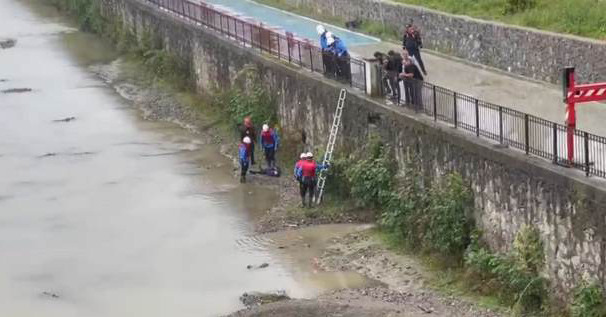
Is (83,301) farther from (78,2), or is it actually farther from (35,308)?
(78,2)

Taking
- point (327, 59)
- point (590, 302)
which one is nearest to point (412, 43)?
point (327, 59)

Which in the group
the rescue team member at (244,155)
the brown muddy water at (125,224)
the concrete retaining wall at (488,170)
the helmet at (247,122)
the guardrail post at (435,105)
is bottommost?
the brown muddy water at (125,224)

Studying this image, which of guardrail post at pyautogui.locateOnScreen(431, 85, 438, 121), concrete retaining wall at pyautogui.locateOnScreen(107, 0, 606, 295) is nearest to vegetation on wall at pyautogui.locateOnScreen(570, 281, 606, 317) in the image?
concrete retaining wall at pyautogui.locateOnScreen(107, 0, 606, 295)

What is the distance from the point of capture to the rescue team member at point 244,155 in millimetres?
24219

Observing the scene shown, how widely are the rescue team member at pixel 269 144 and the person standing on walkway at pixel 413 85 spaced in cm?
413

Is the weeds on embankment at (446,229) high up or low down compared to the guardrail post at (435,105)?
down

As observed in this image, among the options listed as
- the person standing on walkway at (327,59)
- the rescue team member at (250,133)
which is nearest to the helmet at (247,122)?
the rescue team member at (250,133)

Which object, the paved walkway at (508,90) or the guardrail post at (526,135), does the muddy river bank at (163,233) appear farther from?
the paved walkway at (508,90)

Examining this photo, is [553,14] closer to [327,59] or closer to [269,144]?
[327,59]

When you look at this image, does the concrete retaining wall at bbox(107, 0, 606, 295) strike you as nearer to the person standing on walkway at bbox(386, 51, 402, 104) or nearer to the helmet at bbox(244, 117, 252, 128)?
the person standing on walkway at bbox(386, 51, 402, 104)

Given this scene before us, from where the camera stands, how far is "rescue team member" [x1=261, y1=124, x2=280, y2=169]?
80.0 feet

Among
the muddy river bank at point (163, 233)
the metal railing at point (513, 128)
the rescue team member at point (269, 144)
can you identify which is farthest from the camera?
the rescue team member at point (269, 144)

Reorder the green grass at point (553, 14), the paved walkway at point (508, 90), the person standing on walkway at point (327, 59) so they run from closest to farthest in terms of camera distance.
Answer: the paved walkway at point (508, 90), the person standing on walkway at point (327, 59), the green grass at point (553, 14)

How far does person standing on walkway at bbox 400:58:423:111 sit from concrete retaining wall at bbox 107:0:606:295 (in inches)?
11.6
